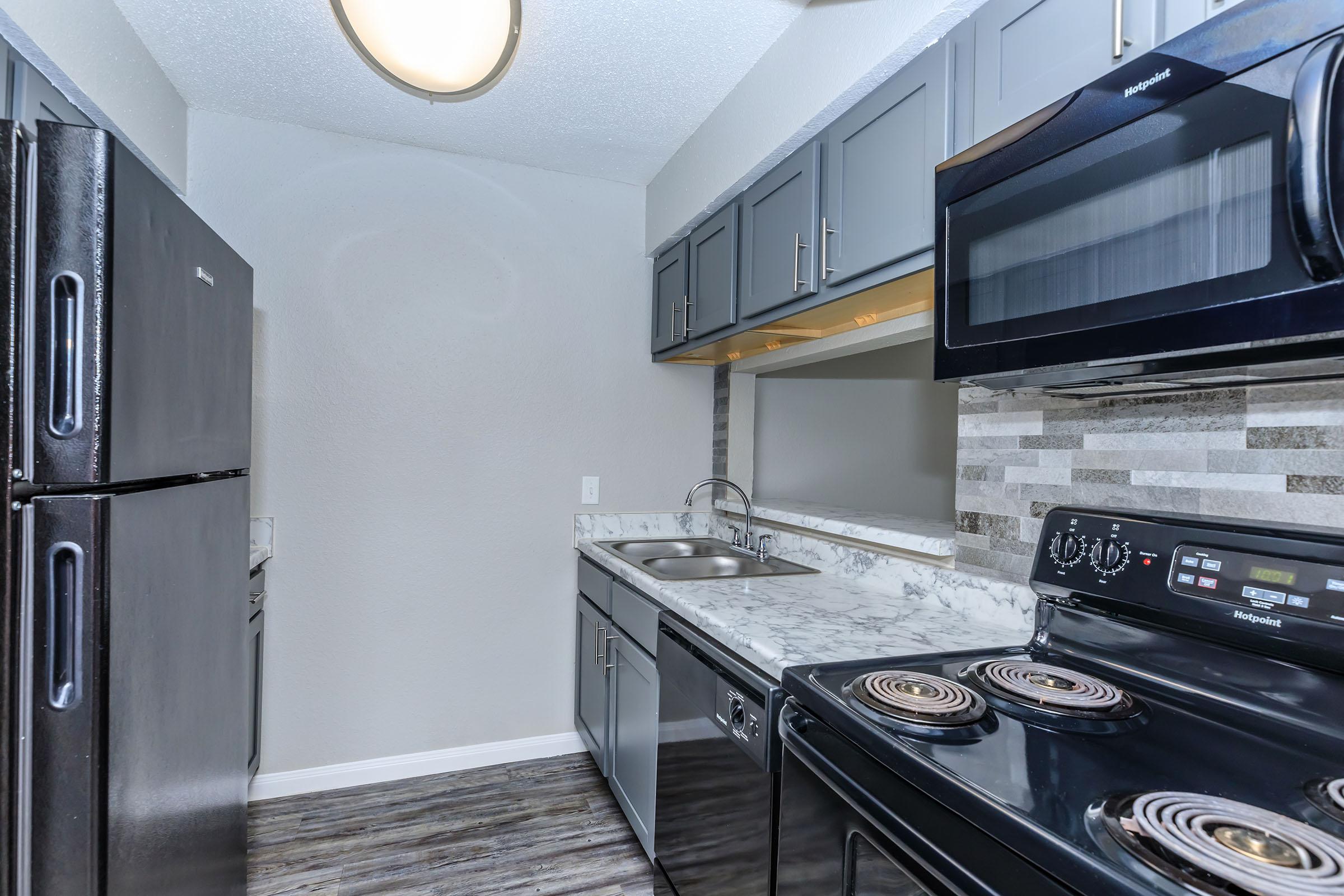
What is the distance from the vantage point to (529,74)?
2020 mm

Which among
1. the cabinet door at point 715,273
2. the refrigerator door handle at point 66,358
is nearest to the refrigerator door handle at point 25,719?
the refrigerator door handle at point 66,358

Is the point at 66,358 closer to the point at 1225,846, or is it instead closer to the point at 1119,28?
the point at 1225,846

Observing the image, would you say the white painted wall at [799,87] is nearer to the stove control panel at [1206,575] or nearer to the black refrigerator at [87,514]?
the stove control panel at [1206,575]

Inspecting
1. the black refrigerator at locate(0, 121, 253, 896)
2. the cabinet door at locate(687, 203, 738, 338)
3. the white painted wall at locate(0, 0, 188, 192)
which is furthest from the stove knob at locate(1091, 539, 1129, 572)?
the white painted wall at locate(0, 0, 188, 192)

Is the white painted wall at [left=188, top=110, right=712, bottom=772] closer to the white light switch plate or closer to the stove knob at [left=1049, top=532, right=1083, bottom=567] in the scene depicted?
the white light switch plate

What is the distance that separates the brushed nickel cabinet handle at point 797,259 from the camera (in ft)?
5.67

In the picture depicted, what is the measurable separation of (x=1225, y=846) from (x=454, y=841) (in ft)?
6.99

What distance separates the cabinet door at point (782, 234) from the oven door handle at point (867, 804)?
1.05m

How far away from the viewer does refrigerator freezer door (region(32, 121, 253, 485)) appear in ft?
2.81

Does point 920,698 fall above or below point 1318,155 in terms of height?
below

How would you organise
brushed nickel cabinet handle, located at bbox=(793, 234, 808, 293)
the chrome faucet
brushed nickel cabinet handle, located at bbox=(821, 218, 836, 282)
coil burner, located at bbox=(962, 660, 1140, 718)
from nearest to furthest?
coil burner, located at bbox=(962, 660, 1140, 718) < brushed nickel cabinet handle, located at bbox=(821, 218, 836, 282) < brushed nickel cabinet handle, located at bbox=(793, 234, 808, 293) < the chrome faucet

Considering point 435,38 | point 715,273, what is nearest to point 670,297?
point 715,273

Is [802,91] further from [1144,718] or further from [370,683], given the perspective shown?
[370,683]

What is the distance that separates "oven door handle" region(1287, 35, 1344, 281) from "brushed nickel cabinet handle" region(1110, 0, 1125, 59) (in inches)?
13.1
